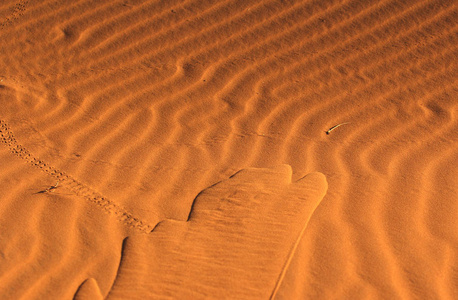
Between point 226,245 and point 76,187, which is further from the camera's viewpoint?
point 76,187

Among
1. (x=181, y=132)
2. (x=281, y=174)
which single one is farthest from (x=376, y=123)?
(x=181, y=132)

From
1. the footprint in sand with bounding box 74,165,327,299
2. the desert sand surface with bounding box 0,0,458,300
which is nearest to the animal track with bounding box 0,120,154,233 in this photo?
the desert sand surface with bounding box 0,0,458,300

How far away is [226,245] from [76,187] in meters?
0.99

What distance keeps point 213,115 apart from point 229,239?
1.47 meters

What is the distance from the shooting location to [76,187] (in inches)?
108

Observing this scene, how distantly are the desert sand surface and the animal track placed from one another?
0.01 metres

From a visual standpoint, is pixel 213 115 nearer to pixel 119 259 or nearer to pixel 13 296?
pixel 119 259

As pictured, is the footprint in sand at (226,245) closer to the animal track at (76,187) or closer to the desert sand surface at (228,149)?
the desert sand surface at (228,149)

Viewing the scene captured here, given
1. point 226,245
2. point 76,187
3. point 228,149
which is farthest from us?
point 228,149

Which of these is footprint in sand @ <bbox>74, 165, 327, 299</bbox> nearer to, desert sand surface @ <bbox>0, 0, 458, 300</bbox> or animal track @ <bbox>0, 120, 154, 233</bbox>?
desert sand surface @ <bbox>0, 0, 458, 300</bbox>

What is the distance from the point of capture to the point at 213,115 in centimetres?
364

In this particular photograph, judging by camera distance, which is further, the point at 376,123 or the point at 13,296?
the point at 376,123

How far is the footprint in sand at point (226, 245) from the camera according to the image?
82.4 inches

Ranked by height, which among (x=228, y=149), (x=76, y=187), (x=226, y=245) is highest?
(x=228, y=149)
